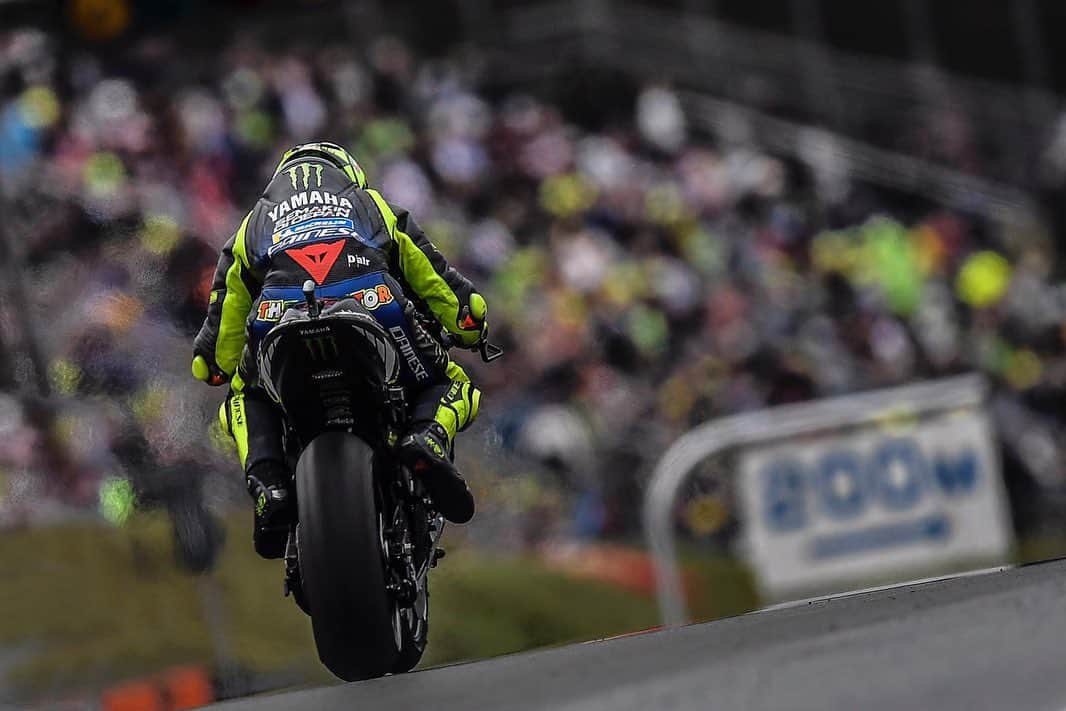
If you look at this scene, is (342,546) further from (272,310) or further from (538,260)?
(538,260)

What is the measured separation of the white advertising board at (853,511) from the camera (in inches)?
337

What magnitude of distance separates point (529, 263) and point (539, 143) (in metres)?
1.43

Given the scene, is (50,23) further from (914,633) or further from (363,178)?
(914,633)

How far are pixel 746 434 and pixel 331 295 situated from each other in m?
4.16

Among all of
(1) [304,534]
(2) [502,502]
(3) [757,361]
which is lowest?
(1) [304,534]

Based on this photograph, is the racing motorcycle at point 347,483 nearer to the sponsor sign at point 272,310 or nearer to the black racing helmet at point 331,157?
the sponsor sign at point 272,310

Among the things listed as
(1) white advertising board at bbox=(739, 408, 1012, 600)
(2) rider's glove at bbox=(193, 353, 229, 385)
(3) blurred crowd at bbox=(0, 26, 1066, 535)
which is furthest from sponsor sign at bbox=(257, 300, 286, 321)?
(3) blurred crowd at bbox=(0, 26, 1066, 535)

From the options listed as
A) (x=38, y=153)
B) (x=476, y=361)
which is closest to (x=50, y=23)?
(x=38, y=153)

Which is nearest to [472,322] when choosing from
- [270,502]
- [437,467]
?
[437,467]

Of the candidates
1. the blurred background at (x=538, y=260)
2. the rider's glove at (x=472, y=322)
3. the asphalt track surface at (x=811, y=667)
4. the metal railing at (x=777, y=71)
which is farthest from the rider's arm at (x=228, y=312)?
the metal railing at (x=777, y=71)

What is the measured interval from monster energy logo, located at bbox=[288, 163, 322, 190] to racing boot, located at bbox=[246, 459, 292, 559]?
0.86 metres

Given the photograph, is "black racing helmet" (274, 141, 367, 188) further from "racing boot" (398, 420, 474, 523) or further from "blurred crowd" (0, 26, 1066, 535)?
"blurred crowd" (0, 26, 1066, 535)

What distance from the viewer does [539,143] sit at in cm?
1360

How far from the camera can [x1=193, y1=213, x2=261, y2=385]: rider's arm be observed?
209 inches
